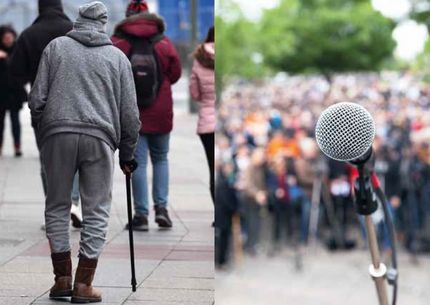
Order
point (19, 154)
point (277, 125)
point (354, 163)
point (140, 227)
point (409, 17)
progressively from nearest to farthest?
1. point (354, 163)
2. point (140, 227)
3. point (19, 154)
4. point (277, 125)
5. point (409, 17)

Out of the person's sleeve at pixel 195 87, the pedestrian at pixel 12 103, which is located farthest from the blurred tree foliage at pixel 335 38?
the person's sleeve at pixel 195 87

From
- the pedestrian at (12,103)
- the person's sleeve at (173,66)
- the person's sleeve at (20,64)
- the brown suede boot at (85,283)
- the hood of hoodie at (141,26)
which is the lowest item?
the pedestrian at (12,103)

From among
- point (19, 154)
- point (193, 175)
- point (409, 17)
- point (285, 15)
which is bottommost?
point (285, 15)

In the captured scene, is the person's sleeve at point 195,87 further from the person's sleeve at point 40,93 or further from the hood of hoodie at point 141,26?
the person's sleeve at point 40,93

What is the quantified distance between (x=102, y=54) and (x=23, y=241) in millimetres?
1990

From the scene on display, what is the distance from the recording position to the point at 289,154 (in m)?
18.9

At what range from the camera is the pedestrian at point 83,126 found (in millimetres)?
5406

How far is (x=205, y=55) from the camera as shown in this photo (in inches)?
324

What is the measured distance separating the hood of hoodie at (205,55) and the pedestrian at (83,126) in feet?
8.41

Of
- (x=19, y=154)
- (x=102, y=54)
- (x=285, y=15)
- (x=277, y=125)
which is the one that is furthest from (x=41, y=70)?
(x=285, y=15)

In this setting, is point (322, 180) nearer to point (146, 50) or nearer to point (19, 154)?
point (19, 154)

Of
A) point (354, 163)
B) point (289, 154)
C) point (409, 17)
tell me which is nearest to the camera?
point (354, 163)

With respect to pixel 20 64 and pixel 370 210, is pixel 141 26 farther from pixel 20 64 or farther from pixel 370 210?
pixel 370 210

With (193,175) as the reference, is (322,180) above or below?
below
